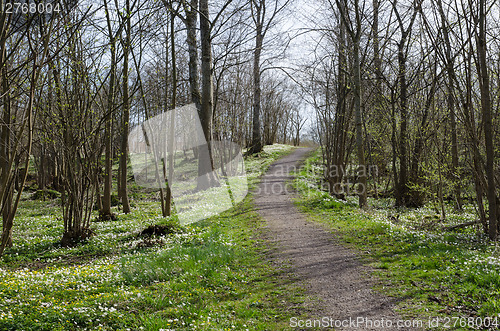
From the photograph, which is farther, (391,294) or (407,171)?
(407,171)

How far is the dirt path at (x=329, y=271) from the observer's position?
470 cm

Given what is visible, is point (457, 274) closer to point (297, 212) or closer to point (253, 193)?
point (297, 212)

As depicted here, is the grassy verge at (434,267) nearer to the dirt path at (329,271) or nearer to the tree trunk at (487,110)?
the dirt path at (329,271)

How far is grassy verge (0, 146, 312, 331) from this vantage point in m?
4.48

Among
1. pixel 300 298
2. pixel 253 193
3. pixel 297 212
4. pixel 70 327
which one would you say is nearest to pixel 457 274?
pixel 300 298

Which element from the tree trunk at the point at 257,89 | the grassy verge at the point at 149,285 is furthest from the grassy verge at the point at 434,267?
the tree trunk at the point at 257,89

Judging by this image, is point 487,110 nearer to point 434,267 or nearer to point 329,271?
point 434,267

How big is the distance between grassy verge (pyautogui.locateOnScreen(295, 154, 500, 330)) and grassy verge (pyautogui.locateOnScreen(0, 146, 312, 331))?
1.71 m

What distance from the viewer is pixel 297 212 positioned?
1216cm

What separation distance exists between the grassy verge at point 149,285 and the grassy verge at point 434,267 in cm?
171

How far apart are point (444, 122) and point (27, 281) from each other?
526 inches

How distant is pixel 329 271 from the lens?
6301 mm

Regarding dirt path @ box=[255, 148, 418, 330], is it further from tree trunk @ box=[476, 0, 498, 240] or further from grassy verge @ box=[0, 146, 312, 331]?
tree trunk @ box=[476, 0, 498, 240]

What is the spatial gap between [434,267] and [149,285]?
498cm
